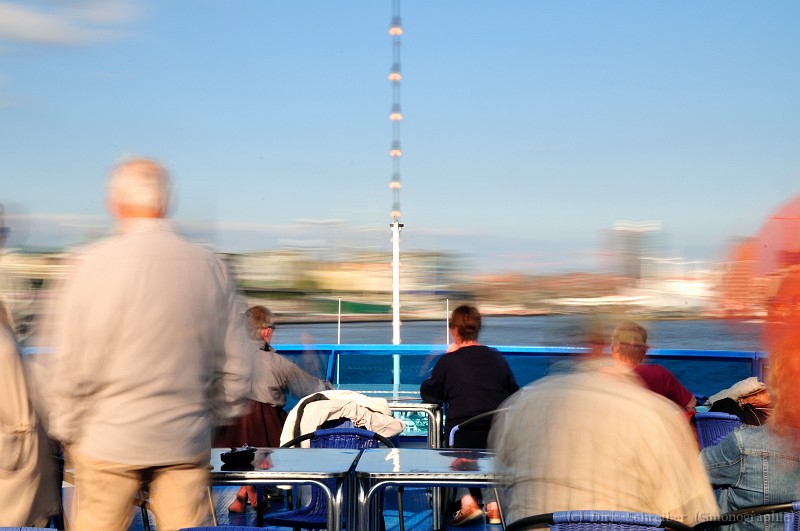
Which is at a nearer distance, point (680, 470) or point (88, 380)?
point (680, 470)

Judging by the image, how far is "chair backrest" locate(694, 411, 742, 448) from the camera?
4.27m

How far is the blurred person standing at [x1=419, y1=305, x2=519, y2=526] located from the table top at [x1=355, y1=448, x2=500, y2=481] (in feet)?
4.75

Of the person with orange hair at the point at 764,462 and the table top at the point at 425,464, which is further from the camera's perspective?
the table top at the point at 425,464

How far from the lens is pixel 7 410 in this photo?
2.61m

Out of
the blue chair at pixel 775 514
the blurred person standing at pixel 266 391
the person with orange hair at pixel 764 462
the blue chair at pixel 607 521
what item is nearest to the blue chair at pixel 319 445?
the blurred person standing at pixel 266 391

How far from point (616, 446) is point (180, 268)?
1147 millimetres

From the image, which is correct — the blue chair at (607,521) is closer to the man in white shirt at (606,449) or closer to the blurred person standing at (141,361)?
the man in white shirt at (606,449)

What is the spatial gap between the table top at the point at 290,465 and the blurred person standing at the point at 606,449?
1005mm

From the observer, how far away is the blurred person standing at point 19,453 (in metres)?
2.60

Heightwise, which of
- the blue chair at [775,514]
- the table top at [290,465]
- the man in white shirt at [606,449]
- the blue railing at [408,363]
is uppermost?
the man in white shirt at [606,449]

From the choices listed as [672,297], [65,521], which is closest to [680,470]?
[672,297]

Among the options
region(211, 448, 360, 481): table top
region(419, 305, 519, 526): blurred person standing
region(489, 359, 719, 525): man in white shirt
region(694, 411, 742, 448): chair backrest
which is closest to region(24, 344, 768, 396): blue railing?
region(419, 305, 519, 526): blurred person standing

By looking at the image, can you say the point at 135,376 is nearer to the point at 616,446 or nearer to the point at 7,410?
the point at 7,410

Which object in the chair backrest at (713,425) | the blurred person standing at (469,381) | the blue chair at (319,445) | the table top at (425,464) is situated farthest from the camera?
the blurred person standing at (469,381)
